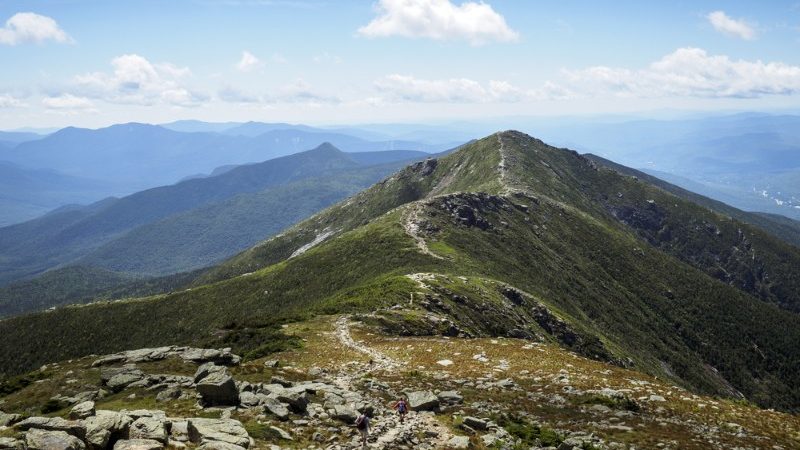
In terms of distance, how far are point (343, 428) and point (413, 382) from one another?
12.3 metres

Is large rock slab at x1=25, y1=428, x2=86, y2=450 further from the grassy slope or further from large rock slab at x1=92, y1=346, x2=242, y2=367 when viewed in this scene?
the grassy slope

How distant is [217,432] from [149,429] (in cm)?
327

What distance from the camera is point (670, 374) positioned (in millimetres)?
134375

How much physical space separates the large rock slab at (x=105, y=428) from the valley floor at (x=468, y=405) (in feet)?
9.05

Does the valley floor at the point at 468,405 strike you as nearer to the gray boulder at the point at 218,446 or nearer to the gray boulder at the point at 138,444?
the gray boulder at the point at 138,444

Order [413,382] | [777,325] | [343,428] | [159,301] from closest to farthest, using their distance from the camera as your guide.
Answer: [343,428]
[413,382]
[159,301]
[777,325]

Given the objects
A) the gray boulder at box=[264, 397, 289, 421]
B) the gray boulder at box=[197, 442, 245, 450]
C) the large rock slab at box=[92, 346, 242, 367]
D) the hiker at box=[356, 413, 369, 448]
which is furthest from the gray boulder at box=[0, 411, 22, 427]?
the hiker at box=[356, 413, 369, 448]

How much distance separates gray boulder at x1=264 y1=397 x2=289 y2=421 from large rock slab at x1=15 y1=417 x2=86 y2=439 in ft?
33.5

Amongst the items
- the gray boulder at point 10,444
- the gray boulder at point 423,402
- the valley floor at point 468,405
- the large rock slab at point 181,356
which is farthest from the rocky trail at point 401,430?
the gray boulder at point 10,444

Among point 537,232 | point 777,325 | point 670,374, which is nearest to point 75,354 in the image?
point 537,232

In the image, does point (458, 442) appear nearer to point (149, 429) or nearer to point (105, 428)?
point (149, 429)

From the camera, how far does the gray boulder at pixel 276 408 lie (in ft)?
96.9

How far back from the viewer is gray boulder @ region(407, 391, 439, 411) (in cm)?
3375

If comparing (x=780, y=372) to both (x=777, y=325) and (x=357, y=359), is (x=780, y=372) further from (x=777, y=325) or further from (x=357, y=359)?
(x=357, y=359)
